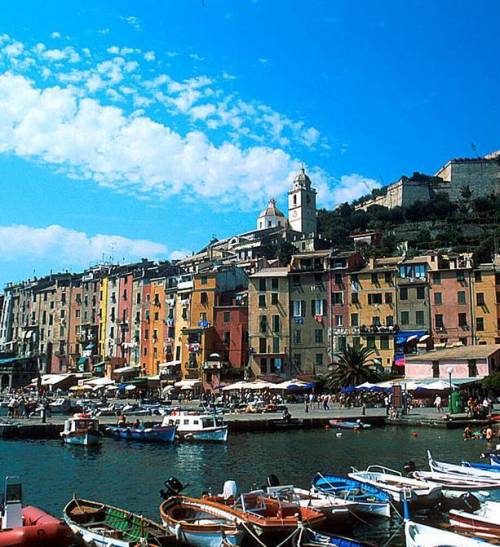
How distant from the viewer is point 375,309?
71.8 meters

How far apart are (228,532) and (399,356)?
53.3 metres

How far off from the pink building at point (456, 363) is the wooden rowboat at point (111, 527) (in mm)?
41426

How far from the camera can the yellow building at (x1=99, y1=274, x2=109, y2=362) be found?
341 feet

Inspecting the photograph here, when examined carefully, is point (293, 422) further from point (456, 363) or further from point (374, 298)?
point (374, 298)

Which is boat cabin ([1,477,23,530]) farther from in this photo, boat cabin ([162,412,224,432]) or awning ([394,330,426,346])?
awning ([394,330,426,346])

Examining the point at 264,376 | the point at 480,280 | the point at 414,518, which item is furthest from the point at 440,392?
the point at 414,518

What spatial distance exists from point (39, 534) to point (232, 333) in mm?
64264

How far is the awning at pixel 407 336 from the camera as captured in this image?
68.8 meters

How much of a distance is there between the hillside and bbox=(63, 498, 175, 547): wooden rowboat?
110m

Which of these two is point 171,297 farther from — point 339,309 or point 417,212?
point 417,212

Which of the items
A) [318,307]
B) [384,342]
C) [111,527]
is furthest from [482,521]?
[318,307]

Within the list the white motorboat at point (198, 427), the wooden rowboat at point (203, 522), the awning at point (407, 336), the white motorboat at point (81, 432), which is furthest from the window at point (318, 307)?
the wooden rowboat at point (203, 522)

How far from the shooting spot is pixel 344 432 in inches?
1793

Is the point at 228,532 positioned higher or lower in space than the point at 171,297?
lower
